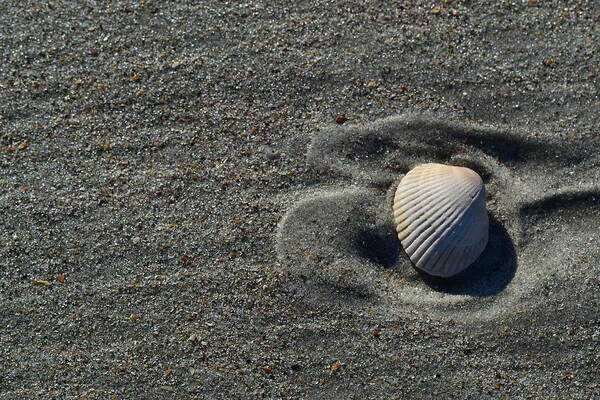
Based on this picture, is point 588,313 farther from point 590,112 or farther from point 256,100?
point 256,100

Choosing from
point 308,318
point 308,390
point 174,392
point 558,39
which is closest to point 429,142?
point 558,39

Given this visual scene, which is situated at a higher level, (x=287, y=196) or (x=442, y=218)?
(x=287, y=196)

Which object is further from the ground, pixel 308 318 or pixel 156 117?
pixel 156 117
